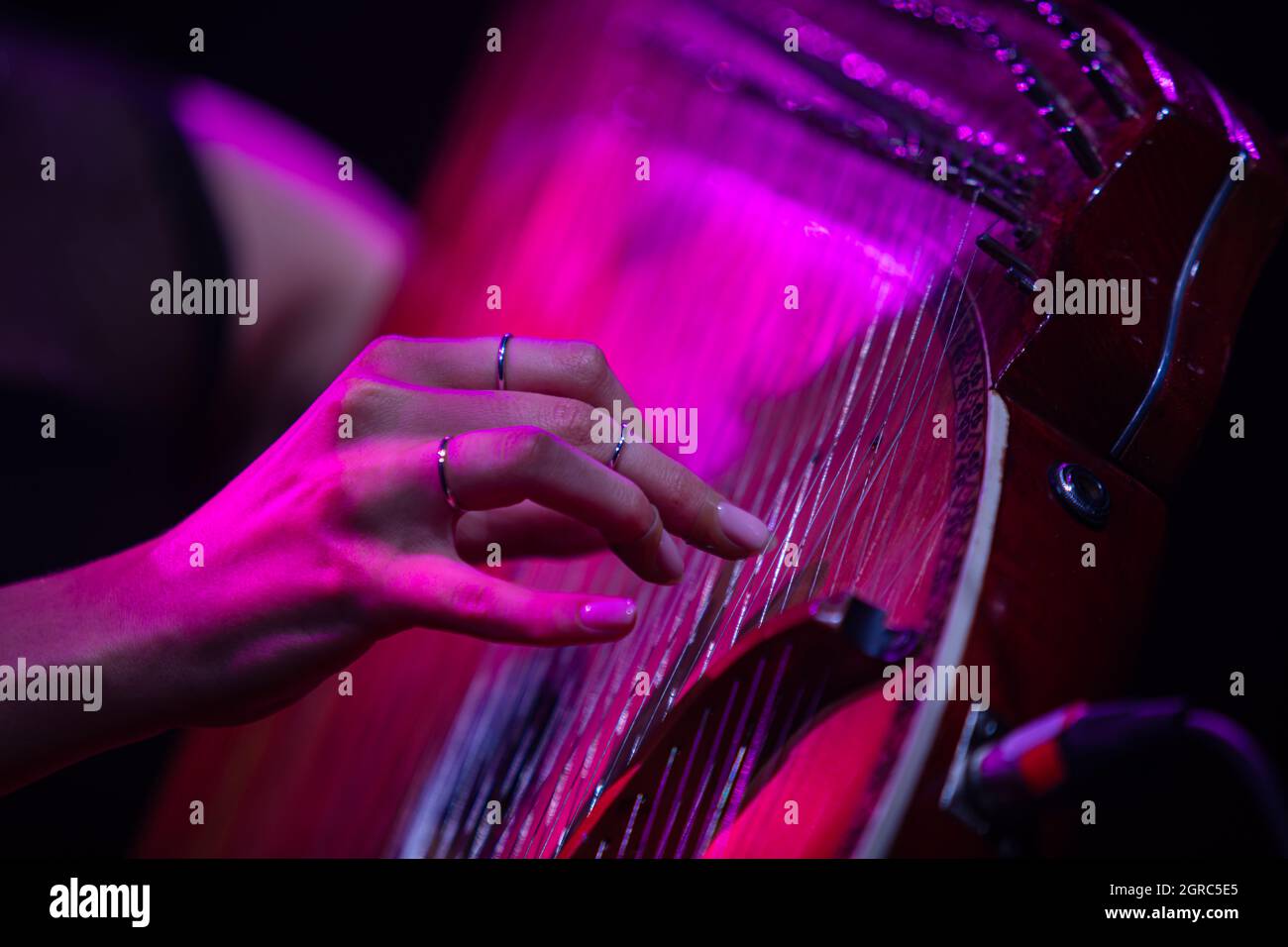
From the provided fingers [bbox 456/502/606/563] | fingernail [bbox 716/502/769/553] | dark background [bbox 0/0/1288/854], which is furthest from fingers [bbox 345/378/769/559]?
dark background [bbox 0/0/1288/854]

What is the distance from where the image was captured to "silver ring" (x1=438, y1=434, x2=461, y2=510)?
58 centimetres

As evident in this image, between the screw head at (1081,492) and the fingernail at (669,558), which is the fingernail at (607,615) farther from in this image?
the screw head at (1081,492)

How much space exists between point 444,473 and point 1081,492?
0.34m

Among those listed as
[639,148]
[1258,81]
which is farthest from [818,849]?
[639,148]

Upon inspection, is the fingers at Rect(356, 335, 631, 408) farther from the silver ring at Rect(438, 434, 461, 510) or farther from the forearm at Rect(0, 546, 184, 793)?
the forearm at Rect(0, 546, 184, 793)

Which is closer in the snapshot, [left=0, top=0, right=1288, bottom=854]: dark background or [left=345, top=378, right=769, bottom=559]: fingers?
[left=345, top=378, right=769, bottom=559]: fingers

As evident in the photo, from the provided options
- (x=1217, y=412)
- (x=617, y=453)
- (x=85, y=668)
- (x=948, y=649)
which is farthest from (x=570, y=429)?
(x=1217, y=412)

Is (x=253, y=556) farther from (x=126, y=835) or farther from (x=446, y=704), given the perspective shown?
(x=126, y=835)

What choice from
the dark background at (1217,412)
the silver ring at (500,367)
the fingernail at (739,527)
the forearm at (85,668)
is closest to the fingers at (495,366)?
the silver ring at (500,367)

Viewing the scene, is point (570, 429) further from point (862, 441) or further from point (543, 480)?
point (862, 441)

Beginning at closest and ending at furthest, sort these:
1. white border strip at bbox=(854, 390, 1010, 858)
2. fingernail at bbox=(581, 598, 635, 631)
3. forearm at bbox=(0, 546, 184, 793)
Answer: white border strip at bbox=(854, 390, 1010, 858) < fingernail at bbox=(581, 598, 635, 631) < forearm at bbox=(0, 546, 184, 793)

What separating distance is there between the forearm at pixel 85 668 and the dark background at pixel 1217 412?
59 centimetres

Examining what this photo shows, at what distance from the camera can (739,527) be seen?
618mm
